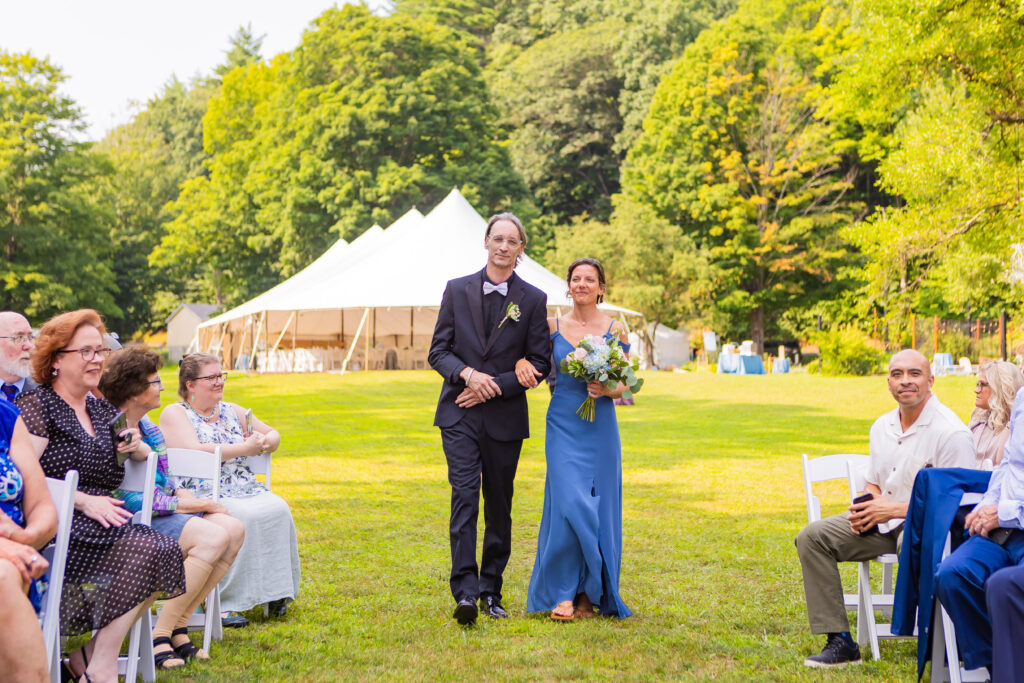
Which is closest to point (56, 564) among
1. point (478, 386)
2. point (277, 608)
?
point (277, 608)

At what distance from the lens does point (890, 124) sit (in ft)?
144

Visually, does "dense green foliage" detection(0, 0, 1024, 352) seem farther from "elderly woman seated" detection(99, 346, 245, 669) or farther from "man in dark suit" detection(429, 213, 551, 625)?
"elderly woman seated" detection(99, 346, 245, 669)

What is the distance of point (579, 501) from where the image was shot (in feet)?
18.1

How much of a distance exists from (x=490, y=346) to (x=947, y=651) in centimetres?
276

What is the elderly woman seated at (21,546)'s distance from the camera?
326 cm

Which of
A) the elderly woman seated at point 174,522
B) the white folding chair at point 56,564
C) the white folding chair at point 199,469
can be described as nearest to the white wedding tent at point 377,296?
the white folding chair at point 199,469

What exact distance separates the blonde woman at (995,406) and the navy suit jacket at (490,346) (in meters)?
2.27

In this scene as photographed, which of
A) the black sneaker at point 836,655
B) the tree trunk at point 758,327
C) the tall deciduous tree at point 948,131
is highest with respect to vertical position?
the tall deciduous tree at point 948,131

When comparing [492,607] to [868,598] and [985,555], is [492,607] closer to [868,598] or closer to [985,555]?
[868,598]

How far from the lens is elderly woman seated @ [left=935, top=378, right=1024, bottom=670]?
3.87 meters

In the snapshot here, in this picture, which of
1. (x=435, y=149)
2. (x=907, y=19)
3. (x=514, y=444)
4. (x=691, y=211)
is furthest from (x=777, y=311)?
(x=514, y=444)

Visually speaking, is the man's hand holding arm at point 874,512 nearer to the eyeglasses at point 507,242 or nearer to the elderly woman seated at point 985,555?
the elderly woman seated at point 985,555

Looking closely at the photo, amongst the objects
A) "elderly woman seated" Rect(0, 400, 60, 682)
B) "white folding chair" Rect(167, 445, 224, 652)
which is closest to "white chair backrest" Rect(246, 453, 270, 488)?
"white folding chair" Rect(167, 445, 224, 652)

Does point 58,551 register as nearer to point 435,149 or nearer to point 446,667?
point 446,667
